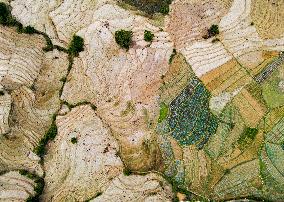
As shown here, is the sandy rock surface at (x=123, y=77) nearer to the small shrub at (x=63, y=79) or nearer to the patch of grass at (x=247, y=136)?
the small shrub at (x=63, y=79)

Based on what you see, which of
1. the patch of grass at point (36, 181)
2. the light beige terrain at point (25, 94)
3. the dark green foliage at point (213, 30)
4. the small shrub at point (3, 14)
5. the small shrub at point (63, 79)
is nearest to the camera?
the patch of grass at point (36, 181)

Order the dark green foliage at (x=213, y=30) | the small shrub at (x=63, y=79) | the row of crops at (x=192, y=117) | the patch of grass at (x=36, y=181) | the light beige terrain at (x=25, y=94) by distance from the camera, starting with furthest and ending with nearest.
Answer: the small shrub at (x=63, y=79) < the dark green foliage at (x=213, y=30) < the light beige terrain at (x=25, y=94) < the row of crops at (x=192, y=117) < the patch of grass at (x=36, y=181)

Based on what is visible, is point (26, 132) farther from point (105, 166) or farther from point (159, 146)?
point (159, 146)

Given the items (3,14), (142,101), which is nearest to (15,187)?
(142,101)

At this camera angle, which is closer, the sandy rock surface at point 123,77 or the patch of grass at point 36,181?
the patch of grass at point 36,181

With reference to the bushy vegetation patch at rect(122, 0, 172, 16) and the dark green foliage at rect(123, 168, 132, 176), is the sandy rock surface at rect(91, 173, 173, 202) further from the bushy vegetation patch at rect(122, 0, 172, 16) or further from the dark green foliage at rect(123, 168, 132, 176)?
the bushy vegetation patch at rect(122, 0, 172, 16)

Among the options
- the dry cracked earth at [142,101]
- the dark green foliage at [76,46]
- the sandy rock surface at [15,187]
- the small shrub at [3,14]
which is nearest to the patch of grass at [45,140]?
the dry cracked earth at [142,101]

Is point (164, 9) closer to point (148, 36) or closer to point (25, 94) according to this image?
point (148, 36)

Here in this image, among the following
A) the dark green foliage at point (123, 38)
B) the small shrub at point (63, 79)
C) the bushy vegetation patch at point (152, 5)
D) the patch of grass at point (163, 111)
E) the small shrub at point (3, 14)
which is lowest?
the small shrub at point (63, 79)

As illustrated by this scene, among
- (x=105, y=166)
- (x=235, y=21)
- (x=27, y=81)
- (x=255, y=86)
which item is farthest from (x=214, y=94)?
(x=27, y=81)

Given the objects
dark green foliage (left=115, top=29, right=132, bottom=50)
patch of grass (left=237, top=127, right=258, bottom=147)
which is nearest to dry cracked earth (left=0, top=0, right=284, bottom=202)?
patch of grass (left=237, top=127, right=258, bottom=147)
